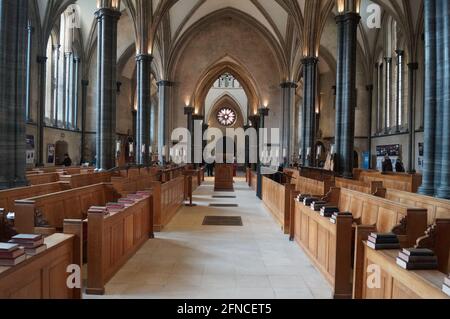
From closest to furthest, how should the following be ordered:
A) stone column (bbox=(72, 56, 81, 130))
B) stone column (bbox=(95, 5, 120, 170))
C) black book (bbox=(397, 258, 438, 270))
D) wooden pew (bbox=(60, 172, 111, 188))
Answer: black book (bbox=(397, 258, 438, 270)) → wooden pew (bbox=(60, 172, 111, 188)) → stone column (bbox=(95, 5, 120, 170)) → stone column (bbox=(72, 56, 81, 130))

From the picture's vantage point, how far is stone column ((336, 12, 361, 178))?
567 inches

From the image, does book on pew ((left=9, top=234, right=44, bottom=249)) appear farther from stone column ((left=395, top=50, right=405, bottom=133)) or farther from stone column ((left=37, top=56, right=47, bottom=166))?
stone column ((left=395, top=50, right=405, bottom=133))

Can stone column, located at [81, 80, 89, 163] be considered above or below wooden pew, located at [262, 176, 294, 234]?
above

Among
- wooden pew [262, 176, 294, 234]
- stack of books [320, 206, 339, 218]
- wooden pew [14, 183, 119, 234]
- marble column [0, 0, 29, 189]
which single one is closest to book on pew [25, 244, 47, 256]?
wooden pew [14, 183, 119, 234]

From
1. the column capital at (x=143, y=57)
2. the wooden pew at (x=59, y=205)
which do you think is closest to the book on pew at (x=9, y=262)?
the wooden pew at (x=59, y=205)

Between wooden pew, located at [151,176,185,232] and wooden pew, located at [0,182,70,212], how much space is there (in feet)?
6.89

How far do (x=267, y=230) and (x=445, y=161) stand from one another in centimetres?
422

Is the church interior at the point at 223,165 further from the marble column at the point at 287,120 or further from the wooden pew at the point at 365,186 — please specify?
the marble column at the point at 287,120

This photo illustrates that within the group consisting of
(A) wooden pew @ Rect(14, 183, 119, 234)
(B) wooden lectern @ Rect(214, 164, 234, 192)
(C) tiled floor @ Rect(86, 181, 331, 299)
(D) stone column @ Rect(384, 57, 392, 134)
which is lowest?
(C) tiled floor @ Rect(86, 181, 331, 299)

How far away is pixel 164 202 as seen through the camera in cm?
1002

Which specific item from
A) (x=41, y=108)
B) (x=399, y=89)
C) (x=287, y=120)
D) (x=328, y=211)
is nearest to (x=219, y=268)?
(x=328, y=211)

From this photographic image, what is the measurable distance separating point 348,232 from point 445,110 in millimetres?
4273

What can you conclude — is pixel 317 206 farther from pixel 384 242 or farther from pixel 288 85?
pixel 288 85

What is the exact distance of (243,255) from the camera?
23.2ft
